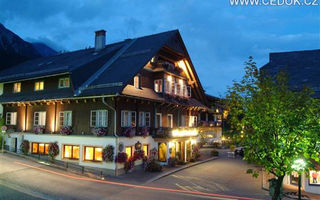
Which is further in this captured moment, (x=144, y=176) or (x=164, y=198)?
(x=144, y=176)

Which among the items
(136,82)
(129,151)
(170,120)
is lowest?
(129,151)

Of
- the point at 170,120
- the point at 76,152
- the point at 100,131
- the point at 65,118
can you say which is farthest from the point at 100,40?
the point at 100,131

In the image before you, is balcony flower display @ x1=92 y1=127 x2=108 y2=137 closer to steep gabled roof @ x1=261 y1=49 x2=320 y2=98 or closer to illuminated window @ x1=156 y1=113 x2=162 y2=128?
illuminated window @ x1=156 y1=113 x2=162 y2=128

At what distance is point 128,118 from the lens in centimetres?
2439

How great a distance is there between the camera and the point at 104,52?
106ft

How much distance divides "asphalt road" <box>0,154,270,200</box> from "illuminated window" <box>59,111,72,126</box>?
4529 millimetres

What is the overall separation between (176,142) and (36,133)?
15271mm

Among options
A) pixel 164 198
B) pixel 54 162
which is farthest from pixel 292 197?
pixel 54 162

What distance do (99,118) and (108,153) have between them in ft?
11.9

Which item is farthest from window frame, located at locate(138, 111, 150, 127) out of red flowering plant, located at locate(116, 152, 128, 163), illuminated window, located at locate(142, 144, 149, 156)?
red flowering plant, located at locate(116, 152, 128, 163)

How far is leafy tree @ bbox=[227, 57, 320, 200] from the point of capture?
1027cm

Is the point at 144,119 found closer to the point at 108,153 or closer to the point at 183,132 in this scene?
the point at 183,132

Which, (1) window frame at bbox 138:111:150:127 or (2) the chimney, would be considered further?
(2) the chimney

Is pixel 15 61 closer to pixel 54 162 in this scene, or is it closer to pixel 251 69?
pixel 54 162
